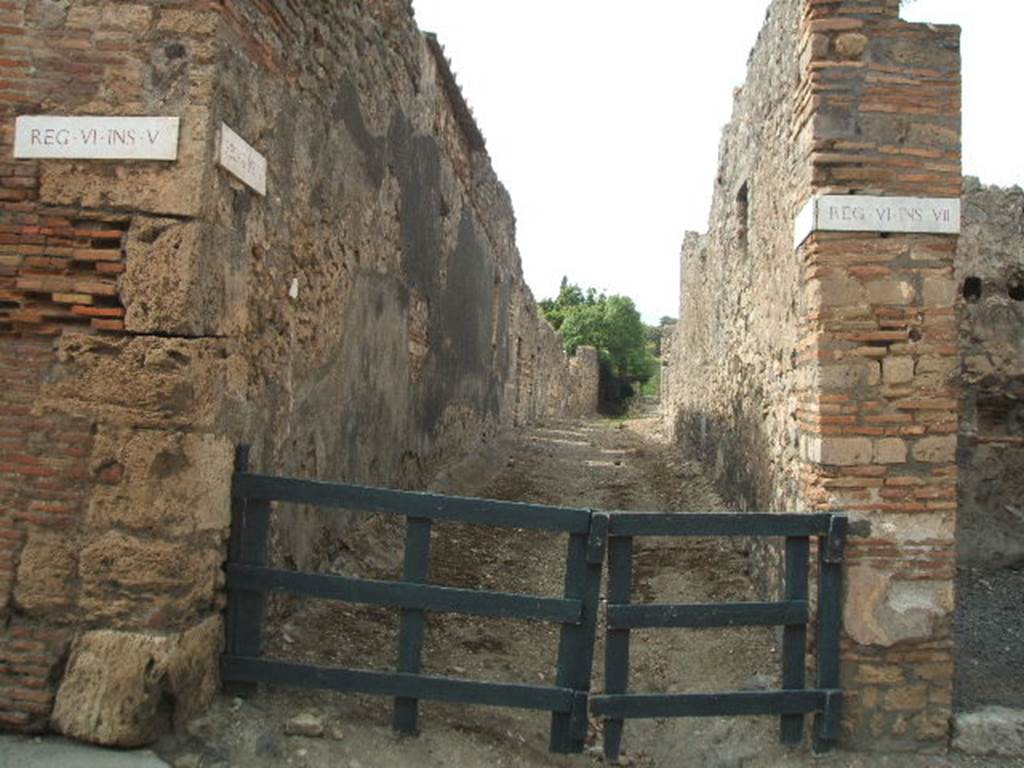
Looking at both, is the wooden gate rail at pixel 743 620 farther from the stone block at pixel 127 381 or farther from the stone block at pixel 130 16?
the stone block at pixel 130 16

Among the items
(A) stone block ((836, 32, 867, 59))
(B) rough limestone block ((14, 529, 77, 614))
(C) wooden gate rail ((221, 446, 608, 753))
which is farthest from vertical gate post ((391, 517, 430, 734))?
(A) stone block ((836, 32, 867, 59))

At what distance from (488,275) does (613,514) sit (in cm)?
935

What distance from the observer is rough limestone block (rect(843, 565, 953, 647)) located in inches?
158

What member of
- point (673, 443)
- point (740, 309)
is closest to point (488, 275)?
point (673, 443)

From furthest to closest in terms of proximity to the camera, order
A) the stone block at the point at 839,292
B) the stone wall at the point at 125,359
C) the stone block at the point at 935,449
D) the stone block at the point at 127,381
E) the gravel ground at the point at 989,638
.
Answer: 1. the gravel ground at the point at 989,638
2. the stone block at the point at 839,292
3. the stone block at the point at 935,449
4. the stone block at the point at 127,381
5. the stone wall at the point at 125,359

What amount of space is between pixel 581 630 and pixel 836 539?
1.28m

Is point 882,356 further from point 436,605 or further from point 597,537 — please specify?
point 436,605

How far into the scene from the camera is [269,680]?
3.71 m

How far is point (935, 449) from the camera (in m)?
4.12

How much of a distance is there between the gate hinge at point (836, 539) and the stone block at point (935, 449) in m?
0.55

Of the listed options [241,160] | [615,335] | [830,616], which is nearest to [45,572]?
[241,160]

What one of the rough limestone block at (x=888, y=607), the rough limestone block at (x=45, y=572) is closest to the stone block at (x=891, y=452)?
the rough limestone block at (x=888, y=607)

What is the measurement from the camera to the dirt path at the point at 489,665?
356 centimetres

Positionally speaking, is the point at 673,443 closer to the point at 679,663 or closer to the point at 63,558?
the point at 679,663
